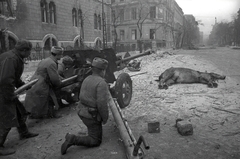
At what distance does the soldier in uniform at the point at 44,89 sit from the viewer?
5062 millimetres

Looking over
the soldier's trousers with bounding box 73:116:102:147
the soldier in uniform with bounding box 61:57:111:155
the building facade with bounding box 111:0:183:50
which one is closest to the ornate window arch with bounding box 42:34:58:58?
the soldier in uniform with bounding box 61:57:111:155

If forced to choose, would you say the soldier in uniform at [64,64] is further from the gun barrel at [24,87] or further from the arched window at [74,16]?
the arched window at [74,16]

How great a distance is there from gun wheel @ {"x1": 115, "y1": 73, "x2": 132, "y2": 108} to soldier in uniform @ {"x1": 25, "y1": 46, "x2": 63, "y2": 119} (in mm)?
1512

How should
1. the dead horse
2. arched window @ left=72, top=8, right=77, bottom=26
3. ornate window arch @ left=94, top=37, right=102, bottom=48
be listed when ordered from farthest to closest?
ornate window arch @ left=94, top=37, right=102, bottom=48
arched window @ left=72, top=8, right=77, bottom=26
the dead horse

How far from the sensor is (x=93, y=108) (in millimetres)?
3703

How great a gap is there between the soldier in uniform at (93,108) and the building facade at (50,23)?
13.5 m

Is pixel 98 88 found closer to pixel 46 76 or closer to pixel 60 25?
pixel 46 76

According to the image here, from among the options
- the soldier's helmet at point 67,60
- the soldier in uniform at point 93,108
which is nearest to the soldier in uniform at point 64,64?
the soldier's helmet at point 67,60

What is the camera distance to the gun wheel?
225 inches

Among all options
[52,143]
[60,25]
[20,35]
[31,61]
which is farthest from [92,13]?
[52,143]

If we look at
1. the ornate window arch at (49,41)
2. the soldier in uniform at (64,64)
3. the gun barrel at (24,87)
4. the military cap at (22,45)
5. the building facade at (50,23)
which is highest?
the building facade at (50,23)

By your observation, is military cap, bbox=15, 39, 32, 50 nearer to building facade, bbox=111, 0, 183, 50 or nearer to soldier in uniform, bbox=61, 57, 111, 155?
soldier in uniform, bbox=61, 57, 111, 155

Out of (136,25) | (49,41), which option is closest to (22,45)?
(49,41)

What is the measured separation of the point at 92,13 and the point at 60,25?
7561 millimetres
